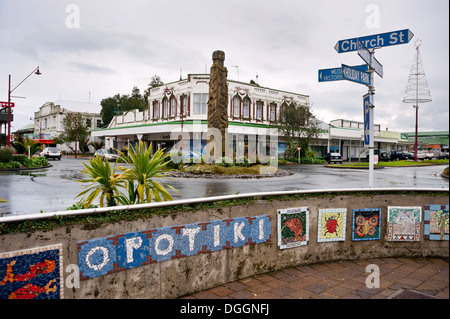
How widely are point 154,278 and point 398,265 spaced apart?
3676 mm

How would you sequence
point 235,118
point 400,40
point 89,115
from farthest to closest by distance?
point 89,115
point 235,118
point 400,40

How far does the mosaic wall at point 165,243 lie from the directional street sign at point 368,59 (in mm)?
3013

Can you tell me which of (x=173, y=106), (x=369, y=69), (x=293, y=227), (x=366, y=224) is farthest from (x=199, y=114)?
(x=293, y=227)

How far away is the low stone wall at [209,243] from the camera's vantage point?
3.37 metres

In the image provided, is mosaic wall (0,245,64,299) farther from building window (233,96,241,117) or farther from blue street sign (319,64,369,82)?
building window (233,96,241,117)

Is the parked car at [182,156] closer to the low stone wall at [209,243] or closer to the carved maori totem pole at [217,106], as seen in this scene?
the carved maori totem pole at [217,106]

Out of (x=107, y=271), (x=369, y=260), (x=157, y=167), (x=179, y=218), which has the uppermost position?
(x=157, y=167)

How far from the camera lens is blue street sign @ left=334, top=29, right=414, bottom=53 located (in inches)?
198

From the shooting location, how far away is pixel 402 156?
48.5m

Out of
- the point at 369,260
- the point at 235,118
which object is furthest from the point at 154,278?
the point at 235,118

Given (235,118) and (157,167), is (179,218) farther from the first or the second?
(235,118)

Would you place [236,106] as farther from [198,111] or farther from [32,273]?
[32,273]

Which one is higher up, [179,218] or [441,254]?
[179,218]

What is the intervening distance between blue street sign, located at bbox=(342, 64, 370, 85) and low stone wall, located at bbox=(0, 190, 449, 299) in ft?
6.10
